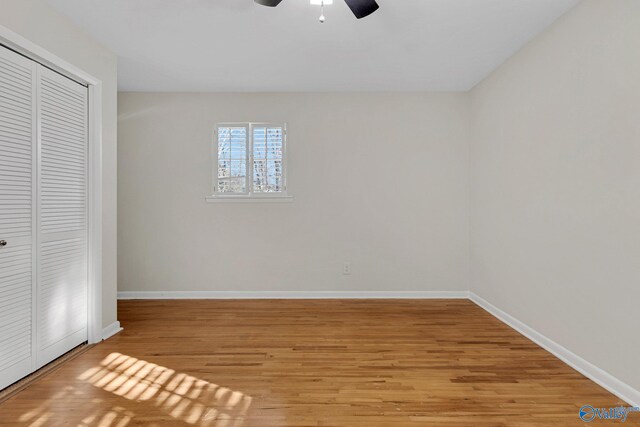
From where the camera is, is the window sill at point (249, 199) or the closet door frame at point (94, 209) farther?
the window sill at point (249, 199)

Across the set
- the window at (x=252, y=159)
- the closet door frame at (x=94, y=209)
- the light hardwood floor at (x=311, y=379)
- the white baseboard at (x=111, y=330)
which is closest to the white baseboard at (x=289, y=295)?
the light hardwood floor at (x=311, y=379)

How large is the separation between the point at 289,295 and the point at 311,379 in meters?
2.05

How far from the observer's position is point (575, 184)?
251cm

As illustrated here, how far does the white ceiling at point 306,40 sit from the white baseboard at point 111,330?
2.49m

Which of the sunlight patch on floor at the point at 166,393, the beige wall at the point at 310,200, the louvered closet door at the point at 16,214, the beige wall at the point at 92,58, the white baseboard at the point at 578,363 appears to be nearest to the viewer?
the sunlight patch on floor at the point at 166,393

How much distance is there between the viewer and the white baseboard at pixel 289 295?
4.35 metres

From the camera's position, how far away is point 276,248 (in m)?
4.38

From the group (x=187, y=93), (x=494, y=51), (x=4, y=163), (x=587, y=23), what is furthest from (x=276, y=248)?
(x=587, y=23)

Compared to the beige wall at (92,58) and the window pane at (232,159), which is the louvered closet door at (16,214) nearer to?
the beige wall at (92,58)

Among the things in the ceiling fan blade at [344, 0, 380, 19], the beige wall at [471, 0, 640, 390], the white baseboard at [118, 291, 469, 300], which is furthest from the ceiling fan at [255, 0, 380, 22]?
the white baseboard at [118, 291, 469, 300]

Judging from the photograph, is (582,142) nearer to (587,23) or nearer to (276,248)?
Result: (587,23)

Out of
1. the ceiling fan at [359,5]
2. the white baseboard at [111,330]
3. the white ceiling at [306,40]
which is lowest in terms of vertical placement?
the white baseboard at [111,330]

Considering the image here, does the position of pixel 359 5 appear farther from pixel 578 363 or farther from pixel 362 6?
pixel 578 363

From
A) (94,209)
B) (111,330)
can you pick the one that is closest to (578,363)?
(111,330)
